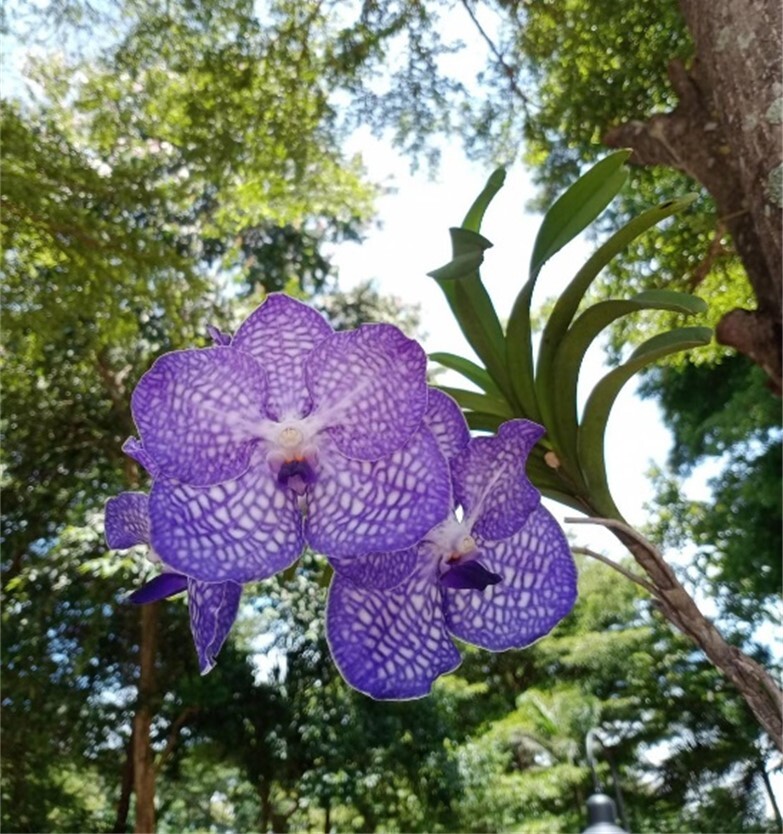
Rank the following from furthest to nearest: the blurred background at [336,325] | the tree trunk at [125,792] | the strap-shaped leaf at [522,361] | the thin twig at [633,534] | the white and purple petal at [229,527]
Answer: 1. the tree trunk at [125,792]
2. the blurred background at [336,325]
3. the strap-shaped leaf at [522,361]
4. the thin twig at [633,534]
5. the white and purple petal at [229,527]

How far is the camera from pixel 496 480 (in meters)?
0.25

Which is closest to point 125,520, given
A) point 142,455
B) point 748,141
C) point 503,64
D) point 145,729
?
point 142,455

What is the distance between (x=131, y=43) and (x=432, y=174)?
115 cm

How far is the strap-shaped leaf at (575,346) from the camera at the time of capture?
0.41 metres

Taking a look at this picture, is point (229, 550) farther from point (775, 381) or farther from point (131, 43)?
point (131, 43)

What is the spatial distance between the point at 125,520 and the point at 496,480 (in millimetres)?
117

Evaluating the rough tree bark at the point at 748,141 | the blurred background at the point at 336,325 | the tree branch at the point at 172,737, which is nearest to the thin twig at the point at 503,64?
the blurred background at the point at 336,325

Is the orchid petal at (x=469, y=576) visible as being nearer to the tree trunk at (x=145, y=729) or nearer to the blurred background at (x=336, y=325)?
the blurred background at (x=336, y=325)

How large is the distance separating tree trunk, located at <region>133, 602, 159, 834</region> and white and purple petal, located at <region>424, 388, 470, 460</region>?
4157 millimetres

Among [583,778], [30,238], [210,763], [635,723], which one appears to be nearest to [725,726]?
[635,723]

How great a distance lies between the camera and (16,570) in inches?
174

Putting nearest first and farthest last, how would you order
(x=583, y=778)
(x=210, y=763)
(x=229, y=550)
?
1. (x=229, y=550)
2. (x=210, y=763)
3. (x=583, y=778)

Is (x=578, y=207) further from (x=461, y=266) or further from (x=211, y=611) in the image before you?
(x=211, y=611)

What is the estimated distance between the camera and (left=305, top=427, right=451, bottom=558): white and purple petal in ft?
0.69
